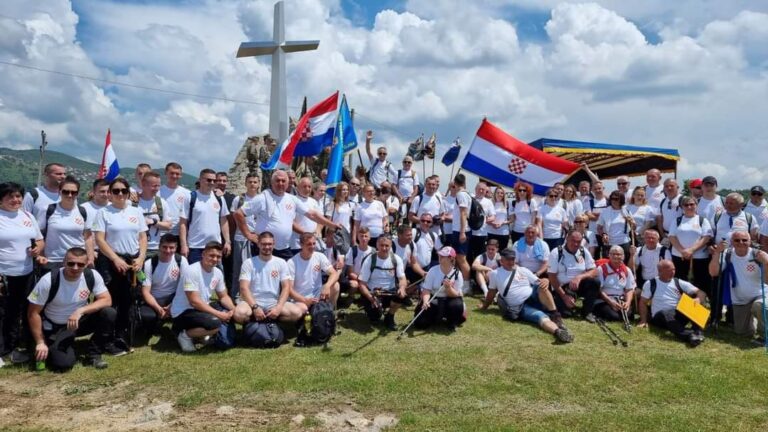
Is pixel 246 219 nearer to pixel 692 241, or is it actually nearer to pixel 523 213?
pixel 523 213

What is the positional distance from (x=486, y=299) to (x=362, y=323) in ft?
7.77

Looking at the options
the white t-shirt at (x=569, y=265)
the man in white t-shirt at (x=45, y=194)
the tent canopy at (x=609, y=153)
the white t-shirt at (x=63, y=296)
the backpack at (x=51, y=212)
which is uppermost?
the tent canopy at (x=609, y=153)

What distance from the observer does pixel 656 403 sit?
5766 mm

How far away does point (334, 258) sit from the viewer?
31.1ft

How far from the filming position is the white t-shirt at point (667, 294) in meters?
8.48

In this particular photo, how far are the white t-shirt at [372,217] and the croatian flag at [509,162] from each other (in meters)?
2.21

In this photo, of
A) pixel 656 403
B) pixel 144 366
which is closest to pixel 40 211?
pixel 144 366

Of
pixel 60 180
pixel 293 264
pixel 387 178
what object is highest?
pixel 387 178

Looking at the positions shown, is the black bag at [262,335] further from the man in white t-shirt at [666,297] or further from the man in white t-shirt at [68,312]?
the man in white t-shirt at [666,297]

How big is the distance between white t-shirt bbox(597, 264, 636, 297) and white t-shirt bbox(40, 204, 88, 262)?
8017mm

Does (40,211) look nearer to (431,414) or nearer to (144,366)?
(144,366)

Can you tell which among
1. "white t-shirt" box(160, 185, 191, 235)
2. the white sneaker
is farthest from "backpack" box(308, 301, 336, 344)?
"white t-shirt" box(160, 185, 191, 235)

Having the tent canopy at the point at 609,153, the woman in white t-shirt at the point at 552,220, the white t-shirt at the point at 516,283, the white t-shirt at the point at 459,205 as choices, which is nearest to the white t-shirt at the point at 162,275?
the white t-shirt at the point at 459,205

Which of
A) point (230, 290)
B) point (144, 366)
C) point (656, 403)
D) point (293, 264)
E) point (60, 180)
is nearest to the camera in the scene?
point (656, 403)
